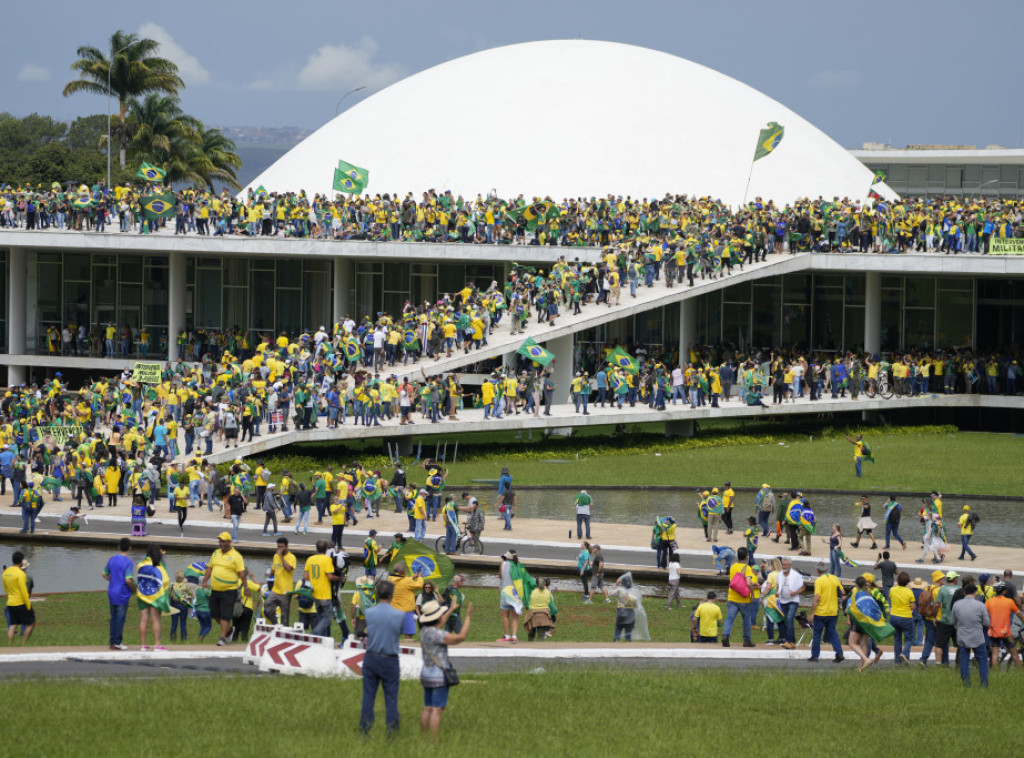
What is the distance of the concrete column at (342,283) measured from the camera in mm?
49062

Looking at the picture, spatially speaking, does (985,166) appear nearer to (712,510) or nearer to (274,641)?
(712,510)

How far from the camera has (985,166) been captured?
282 feet

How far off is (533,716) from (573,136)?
45.8 m

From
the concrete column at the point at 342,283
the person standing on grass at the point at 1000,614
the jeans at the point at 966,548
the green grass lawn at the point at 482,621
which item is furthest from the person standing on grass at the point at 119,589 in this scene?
the concrete column at the point at 342,283

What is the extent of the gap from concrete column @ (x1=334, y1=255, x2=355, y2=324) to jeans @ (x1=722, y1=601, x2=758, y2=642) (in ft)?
106

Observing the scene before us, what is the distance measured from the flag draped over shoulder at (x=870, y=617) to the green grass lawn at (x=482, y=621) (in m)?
3.07

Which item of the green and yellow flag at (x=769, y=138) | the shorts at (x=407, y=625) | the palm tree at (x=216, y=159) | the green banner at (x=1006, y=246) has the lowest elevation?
the shorts at (x=407, y=625)

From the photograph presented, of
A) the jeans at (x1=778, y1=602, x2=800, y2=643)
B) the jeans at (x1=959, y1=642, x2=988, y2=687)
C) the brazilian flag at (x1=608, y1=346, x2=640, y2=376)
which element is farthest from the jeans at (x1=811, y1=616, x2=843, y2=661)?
the brazilian flag at (x1=608, y1=346, x2=640, y2=376)

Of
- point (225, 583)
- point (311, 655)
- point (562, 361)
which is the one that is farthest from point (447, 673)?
point (562, 361)

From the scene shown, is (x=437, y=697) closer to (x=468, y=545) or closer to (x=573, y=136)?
(x=468, y=545)

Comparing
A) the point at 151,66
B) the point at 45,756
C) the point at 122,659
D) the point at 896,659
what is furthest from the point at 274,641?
the point at 151,66

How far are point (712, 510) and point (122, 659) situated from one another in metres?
13.2

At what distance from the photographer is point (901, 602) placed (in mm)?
15984

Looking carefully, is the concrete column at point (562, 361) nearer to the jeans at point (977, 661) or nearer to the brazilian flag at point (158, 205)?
the brazilian flag at point (158, 205)
